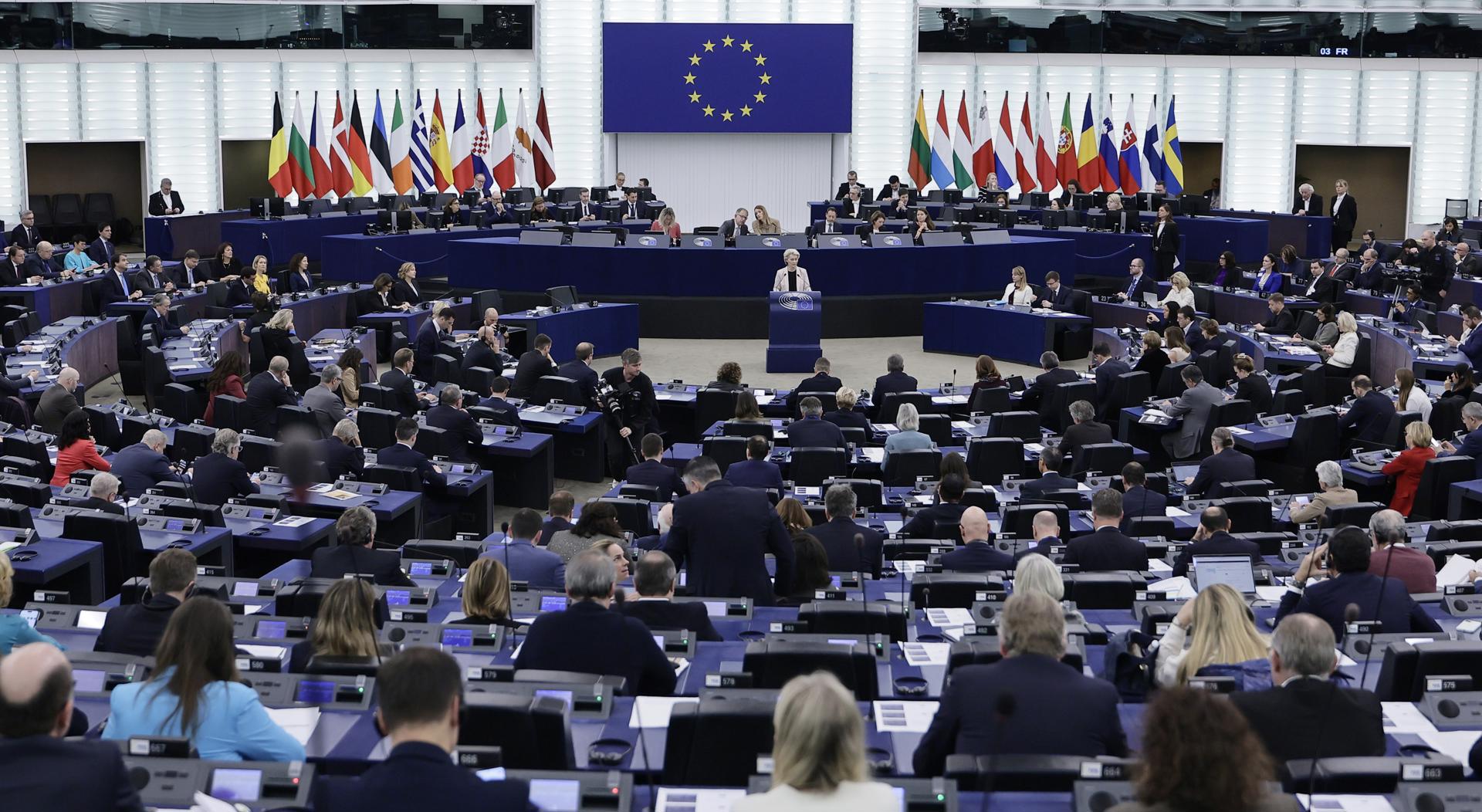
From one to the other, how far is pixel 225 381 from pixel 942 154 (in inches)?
706

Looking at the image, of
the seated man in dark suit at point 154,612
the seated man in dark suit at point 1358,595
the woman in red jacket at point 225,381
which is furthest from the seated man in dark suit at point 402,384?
the seated man in dark suit at point 1358,595

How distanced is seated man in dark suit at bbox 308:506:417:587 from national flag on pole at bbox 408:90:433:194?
2031 centimetres

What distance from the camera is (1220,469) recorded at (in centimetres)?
1162

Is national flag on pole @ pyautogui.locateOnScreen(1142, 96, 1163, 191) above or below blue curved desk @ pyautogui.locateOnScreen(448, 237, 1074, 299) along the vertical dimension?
above

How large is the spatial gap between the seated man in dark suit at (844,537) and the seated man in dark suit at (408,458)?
3884mm

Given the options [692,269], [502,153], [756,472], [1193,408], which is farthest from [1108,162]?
[756,472]

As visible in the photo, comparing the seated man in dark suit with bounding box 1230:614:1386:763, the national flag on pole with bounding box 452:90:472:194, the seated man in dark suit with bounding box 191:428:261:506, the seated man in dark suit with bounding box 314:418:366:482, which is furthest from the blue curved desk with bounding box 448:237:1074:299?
the seated man in dark suit with bounding box 1230:614:1386:763

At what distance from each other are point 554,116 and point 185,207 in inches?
321

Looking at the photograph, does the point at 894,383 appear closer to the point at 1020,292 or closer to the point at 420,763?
the point at 1020,292

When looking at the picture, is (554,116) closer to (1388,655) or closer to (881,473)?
(881,473)

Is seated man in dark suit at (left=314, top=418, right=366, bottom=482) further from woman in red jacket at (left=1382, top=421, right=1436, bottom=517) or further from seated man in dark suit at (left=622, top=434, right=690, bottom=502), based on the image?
woman in red jacket at (left=1382, top=421, right=1436, bottom=517)

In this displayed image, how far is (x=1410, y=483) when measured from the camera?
12.2m

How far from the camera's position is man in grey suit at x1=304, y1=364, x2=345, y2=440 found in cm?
1359

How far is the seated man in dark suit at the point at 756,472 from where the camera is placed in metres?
10.6
